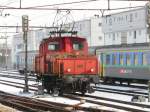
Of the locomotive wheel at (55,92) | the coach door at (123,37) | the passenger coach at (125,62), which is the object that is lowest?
the locomotive wheel at (55,92)

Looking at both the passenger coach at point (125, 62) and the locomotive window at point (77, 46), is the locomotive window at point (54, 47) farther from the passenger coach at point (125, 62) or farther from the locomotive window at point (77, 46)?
the passenger coach at point (125, 62)

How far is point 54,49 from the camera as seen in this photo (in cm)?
2498

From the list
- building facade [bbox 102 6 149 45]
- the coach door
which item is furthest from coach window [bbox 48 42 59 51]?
the coach door

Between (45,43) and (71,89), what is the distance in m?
3.02

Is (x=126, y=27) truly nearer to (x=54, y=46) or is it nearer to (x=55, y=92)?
(x=54, y=46)

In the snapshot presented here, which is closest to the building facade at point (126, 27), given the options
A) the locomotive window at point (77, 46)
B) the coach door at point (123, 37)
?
the coach door at point (123, 37)

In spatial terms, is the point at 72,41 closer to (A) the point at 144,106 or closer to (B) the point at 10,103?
(B) the point at 10,103

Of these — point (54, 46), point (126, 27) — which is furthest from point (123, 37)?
point (54, 46)

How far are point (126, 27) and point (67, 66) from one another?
62.3 m

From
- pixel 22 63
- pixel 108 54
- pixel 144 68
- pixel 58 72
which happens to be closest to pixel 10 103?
pixel 58 72

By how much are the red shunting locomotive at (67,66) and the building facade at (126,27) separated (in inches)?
2029

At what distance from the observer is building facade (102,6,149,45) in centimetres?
7912

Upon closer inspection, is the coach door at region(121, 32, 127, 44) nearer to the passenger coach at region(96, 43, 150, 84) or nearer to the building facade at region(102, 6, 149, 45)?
the building facade at region(102, 6, 149, 45)

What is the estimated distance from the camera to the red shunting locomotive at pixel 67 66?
924 inches
